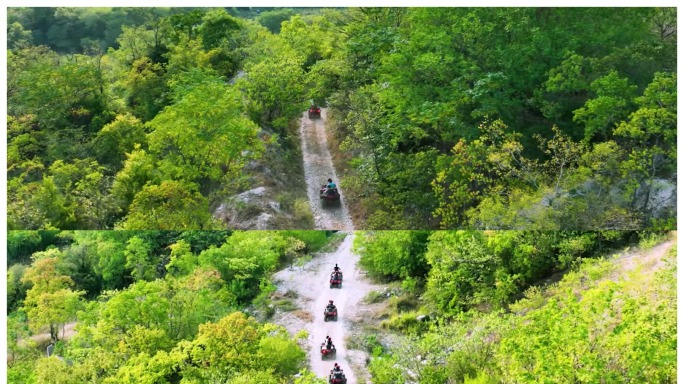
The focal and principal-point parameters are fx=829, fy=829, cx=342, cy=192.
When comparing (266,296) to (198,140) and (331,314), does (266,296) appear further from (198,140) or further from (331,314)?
(198,140)

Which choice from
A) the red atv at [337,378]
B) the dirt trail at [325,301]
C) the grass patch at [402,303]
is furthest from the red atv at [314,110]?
the red atv at [337,378]

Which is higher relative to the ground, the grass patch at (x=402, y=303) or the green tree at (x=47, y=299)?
the grass patch at (x=402, y=303)

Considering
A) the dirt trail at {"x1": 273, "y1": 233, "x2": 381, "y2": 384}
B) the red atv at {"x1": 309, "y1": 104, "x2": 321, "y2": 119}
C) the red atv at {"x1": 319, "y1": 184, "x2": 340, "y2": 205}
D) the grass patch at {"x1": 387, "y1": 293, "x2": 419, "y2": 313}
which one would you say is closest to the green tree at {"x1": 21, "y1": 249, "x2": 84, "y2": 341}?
the dirt trail at {"x1": 273, "y1": 233, "x2": 381, "y2": 384}

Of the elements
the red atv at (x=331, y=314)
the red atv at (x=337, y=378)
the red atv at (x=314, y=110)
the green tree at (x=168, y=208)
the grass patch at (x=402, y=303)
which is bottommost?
the red atv at (x=337, y=378)

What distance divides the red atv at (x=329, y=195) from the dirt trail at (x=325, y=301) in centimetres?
79

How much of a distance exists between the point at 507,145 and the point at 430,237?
2496mm

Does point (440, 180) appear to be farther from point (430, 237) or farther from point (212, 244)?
point (212, 244)

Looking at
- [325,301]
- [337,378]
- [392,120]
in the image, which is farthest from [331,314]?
[392,120]

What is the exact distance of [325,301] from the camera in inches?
696

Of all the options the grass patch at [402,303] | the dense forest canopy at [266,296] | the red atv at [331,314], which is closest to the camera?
the dense forest canopy at [266,296]

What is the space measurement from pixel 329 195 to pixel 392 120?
207 cm

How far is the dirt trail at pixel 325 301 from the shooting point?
16.5 meters

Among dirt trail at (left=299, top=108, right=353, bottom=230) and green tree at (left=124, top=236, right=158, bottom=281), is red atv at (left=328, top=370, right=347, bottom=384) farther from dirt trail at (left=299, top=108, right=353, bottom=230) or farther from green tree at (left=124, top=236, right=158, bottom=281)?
green tree at (left=124, top=236, right=158, bottom=281)

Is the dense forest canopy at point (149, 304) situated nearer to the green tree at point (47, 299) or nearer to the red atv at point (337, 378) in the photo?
the green tree at point (47, 299)
